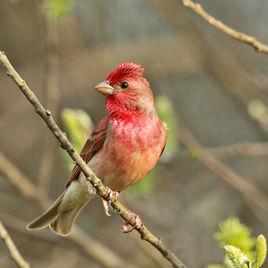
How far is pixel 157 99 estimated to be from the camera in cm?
762

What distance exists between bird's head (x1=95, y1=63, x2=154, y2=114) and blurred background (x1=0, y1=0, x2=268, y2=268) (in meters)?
1.45

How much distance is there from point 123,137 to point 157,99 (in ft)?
6.98

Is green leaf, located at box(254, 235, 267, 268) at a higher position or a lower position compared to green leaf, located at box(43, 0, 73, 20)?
lower

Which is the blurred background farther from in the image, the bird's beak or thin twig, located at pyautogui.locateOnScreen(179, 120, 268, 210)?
the bird's beak

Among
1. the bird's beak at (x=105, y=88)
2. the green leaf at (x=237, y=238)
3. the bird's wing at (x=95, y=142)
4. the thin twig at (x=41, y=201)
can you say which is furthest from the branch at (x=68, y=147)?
the thin twig at (x=41, y=201)

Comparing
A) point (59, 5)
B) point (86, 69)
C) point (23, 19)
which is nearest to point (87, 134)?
point (59, 5)

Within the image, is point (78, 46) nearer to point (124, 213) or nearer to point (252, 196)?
point (252, 196)

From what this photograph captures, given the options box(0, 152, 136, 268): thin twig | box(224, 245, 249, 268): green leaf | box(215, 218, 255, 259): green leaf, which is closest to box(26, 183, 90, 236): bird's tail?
box(0, 152, 136, 268): thin twig

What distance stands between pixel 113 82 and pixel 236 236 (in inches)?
65.9

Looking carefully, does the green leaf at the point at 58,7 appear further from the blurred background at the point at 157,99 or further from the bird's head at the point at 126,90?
the blurred background at the point at 157,99

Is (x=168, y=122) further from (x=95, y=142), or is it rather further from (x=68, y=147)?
(x=68, y=147)

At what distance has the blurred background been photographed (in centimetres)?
781

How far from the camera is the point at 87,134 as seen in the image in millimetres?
6383

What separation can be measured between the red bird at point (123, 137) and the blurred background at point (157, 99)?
147 cm
